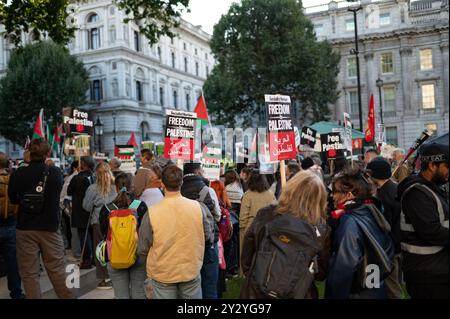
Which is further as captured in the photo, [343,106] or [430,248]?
[343,106]

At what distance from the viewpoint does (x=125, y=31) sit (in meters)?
49.0

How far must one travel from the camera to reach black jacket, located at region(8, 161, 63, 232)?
211 inches

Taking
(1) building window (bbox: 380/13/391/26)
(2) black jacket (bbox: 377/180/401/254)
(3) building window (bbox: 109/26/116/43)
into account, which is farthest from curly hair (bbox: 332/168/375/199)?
(3) building window (bbox: 109/26/116/43)

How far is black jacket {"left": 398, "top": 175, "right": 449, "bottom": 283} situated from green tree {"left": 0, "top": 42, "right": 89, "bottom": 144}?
40.1 m

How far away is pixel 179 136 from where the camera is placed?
25.3 feet

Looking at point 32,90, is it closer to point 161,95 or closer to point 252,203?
point 161,95

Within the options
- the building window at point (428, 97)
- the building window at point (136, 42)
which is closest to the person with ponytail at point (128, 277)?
the building window at point (428, 97)

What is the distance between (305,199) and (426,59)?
4375 cm

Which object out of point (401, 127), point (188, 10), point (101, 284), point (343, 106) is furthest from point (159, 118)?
point (101, 284)

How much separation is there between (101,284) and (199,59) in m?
59.7

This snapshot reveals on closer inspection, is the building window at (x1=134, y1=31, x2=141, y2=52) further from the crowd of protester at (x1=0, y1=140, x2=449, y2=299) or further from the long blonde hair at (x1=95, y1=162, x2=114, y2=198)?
the crowd of protester at (x1=0, y1=140, x2=449, y2=299)

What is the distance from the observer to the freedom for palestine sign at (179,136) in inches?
299
